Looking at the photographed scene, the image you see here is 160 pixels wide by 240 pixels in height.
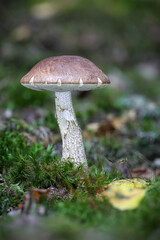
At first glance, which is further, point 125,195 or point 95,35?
point 95,35

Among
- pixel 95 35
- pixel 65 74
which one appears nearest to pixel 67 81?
pixel 65 74

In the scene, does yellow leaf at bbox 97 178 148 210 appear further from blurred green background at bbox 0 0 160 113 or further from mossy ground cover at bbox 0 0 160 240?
blurred green background at bbox 0 0 160 113

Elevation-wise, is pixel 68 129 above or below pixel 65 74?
below

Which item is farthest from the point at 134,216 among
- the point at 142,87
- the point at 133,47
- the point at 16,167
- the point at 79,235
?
the point at 133,47

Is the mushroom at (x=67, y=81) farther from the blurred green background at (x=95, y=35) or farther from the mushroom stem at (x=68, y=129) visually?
the blurred green background at (x=95, y=35)

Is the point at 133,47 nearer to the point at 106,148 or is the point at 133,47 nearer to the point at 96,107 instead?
the point at 96,107

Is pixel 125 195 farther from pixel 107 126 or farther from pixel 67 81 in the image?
pixel 107 126
